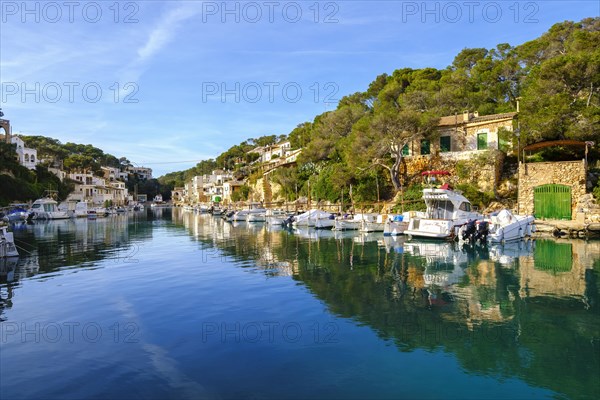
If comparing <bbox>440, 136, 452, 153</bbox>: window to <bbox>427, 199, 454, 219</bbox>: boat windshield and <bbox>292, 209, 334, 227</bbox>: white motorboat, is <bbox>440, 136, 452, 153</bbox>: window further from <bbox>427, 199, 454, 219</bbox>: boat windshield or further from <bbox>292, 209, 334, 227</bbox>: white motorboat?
<bbox>427, 199, 454, 219</bbox>: boat windshield

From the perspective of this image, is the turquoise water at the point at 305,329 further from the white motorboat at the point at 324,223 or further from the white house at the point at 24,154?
the white house at the point at 24,154

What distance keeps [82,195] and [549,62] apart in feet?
263

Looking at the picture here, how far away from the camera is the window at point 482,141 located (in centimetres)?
3578

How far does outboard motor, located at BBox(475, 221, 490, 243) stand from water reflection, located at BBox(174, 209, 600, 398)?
170 cm

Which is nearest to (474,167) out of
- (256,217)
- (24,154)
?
(256,217)

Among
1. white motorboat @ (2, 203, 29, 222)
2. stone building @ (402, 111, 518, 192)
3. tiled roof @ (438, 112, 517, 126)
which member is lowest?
white motorboat @ (2, 203, 29, 222)

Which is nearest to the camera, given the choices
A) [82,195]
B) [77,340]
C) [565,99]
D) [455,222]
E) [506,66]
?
[77,340]

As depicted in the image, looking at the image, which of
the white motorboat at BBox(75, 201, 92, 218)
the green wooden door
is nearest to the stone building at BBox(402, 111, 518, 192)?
the green wooden door

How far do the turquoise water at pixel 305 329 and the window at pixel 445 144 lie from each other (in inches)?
838

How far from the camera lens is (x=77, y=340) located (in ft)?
28.9

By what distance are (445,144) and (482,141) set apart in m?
3.28

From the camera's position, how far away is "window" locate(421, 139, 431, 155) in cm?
3919

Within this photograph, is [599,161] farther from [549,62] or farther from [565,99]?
[549,62]

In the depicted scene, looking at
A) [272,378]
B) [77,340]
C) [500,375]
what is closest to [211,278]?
[77,340]
